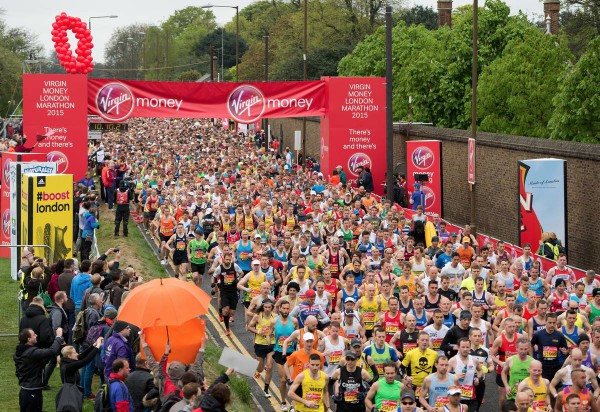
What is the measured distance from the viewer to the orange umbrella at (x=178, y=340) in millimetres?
12219

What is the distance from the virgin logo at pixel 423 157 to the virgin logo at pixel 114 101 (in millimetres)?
8564

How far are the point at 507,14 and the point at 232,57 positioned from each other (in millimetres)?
104399

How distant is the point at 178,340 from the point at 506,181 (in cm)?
2110

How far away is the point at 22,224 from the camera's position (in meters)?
22.3

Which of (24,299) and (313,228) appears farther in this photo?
(313,228)

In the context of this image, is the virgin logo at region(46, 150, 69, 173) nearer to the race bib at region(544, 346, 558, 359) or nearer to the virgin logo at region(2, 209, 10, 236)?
the virgin logo at region(2, 209, 10, 236)

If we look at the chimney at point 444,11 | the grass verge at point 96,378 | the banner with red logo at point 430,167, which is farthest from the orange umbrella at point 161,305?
the chimney at point 444,11

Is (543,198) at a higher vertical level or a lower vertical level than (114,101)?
lower

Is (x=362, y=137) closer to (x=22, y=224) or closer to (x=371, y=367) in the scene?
(x=22, y=224)

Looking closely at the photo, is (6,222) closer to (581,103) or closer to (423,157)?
(423,157)

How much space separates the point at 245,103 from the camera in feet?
113

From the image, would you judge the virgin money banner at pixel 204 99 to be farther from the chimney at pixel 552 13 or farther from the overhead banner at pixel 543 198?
the chimney at pixel 552 13

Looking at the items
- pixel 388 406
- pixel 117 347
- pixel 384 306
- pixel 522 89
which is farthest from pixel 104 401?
pixel 522 89

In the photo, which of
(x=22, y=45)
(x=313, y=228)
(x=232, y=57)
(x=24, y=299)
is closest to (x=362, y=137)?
(x=313, y=228)
